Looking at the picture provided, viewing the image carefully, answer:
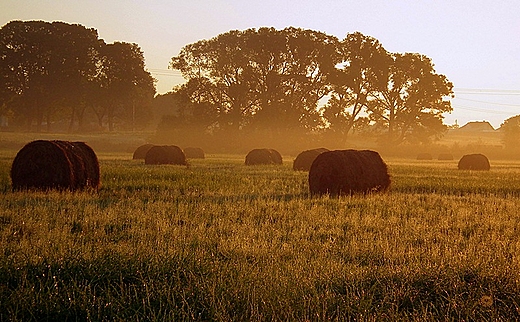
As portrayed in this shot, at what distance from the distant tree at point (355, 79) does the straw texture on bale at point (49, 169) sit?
52906mm

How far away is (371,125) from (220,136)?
20374 mm

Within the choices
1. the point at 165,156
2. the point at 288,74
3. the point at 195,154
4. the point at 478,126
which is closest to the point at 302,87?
the point at 288,74

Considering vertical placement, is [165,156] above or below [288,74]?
below

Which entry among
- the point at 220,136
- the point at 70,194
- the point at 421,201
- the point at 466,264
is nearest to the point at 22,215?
the point at 70,194

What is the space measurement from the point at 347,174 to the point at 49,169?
7823 mm

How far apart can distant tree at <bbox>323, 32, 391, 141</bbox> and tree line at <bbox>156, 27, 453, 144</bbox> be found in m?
0.12

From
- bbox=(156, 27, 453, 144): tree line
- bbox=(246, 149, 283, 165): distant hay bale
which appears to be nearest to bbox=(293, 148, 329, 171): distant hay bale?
bbox=(246, 149, 283, 165): distant hay bale

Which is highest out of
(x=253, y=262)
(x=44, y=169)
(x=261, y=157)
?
(x=44, y=169)

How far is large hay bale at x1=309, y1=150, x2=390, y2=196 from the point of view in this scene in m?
15.4

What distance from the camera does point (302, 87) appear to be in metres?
63.6

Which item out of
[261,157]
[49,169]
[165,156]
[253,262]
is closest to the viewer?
[253,262]

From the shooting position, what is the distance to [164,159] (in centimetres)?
2883

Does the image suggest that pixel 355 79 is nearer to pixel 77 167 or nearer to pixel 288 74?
pixel 288 74

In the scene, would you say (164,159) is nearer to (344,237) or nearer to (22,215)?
(22,215)
